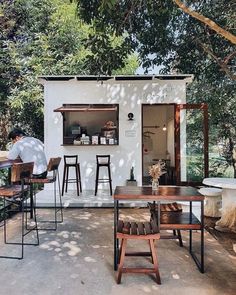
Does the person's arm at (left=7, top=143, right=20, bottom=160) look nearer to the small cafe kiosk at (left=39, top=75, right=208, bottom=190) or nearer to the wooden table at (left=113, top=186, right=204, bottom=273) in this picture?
the wooden table at (left=113, top=186, right=204, bottom=273)

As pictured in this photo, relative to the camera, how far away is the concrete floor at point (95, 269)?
9.73 ft

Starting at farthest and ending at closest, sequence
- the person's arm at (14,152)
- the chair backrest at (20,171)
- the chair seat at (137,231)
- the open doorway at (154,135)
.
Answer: the open doorway at (154,135)
the person's arm at (14,152)
the chair backrest at (20,171)
the chair seat at (137,231)

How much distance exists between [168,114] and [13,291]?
27.3 feet

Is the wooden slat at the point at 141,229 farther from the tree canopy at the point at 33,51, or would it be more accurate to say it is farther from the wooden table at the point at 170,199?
the tree canopy at the point at 33,51

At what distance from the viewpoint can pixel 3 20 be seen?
460 inches

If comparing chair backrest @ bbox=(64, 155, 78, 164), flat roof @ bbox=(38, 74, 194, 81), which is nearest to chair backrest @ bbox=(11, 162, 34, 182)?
chair backrest @ bbox=(64, 155, 78, 164)

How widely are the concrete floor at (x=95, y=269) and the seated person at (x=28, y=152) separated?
1.00 meters

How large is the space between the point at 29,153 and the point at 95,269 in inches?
92.0

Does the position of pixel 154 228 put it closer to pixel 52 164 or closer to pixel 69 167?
pixel 52 164

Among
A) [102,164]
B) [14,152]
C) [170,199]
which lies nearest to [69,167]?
[102,164]

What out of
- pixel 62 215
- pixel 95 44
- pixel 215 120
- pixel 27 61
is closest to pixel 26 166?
pixel 62 215

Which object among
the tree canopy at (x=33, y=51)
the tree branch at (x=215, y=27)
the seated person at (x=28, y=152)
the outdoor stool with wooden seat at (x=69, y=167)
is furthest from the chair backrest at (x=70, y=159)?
the tree branch at (x=215, y=27)

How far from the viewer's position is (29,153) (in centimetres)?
508

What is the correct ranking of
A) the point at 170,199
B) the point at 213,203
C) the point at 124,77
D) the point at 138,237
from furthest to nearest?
the point at 124,77 → the point at 213,203 → the point at 170,199 → the point at 138,237
